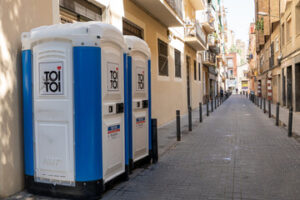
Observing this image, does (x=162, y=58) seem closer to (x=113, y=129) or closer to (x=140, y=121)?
(x=140, y=121)

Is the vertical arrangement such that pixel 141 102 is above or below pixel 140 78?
below

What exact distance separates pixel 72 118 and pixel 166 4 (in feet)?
28.2

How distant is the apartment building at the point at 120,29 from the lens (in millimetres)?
4516

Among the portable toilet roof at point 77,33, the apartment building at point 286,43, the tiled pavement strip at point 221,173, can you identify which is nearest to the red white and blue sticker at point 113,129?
the tiled pavement strip at point 221,173

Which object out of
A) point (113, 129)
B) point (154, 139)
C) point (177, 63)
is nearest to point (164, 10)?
point (177, 63)

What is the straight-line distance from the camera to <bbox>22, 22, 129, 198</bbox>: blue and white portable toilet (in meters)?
4.27

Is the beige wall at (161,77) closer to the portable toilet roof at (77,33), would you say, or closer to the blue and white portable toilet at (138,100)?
the blue and white portable toilet at (138,100)

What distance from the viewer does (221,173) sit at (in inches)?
225

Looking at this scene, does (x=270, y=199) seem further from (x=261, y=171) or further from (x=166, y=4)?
(x=166, y=4)

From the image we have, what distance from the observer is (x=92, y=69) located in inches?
169

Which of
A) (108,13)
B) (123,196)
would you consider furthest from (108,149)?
(108,13)

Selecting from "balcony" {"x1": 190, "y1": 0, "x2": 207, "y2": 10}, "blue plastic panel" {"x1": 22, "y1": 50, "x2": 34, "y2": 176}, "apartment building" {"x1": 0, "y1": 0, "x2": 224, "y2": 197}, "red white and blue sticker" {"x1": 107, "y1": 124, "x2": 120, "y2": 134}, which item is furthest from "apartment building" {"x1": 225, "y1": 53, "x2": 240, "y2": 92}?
"blue plastic panel" {"x1": 22, "y1": 50, "x2": 34, "y2": 176}

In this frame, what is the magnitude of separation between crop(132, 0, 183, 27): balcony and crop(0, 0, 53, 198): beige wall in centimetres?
651

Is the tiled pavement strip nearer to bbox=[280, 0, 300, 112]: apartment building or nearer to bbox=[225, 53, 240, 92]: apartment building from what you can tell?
bbox=[280, 0, 300, 112]: apartment building
